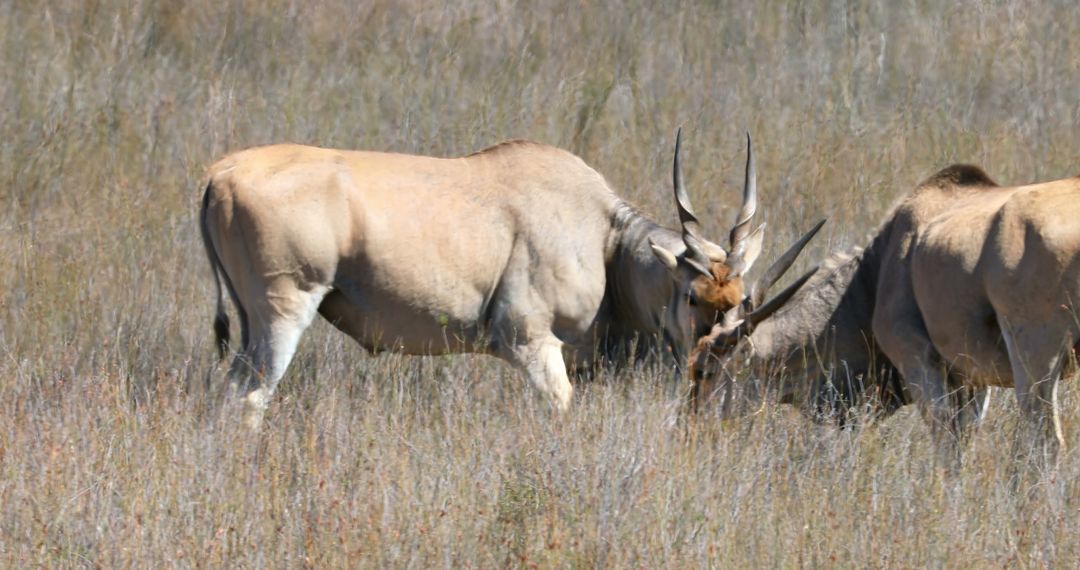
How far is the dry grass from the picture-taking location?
5.23 m

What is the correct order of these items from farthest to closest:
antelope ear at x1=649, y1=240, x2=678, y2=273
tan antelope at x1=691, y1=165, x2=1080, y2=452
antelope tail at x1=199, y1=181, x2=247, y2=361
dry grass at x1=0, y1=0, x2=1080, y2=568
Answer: antelope ear at x1=649, y1=240, x2=678, y2=273 → antelope tail at x1=199, y1=181, x2=247, y2=361 → tan antelope at x1=691, y1=165, x2=1080, y2=452 → dry grass at x1=0, y1=0, x2=1080, y2=568

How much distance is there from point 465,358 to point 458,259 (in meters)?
0.76

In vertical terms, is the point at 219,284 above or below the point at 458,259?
below

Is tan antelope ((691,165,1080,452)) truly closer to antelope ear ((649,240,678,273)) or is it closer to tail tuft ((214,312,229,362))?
antelope ear ((649,240,678,273))

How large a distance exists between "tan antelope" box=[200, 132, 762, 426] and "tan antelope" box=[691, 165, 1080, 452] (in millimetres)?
387

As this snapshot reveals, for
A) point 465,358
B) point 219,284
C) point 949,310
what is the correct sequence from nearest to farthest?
point 949,310
point 219,284
point 465,358

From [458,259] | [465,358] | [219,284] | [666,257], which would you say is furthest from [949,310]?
[219,284]

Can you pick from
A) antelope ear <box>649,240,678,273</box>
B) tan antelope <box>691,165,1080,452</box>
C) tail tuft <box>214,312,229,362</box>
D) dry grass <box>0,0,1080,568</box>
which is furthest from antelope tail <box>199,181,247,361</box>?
tan antelope <box>691,165,1080,452</box>

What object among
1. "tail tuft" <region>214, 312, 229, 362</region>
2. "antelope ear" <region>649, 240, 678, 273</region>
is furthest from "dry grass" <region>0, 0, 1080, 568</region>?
"antelope ear" <region>649, 240, 678, 273</region>

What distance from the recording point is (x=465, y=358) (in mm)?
8281

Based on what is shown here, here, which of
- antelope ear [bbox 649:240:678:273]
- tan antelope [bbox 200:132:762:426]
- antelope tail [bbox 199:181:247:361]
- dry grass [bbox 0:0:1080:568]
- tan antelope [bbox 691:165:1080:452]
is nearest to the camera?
dry grass [bbox 0:0:1080:568]

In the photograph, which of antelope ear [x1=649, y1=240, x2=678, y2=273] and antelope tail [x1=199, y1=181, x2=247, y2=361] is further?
antelope ear [x1=649, y1=240, x2=678, y2=273]

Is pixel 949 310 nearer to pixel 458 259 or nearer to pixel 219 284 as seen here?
pixel 458 259

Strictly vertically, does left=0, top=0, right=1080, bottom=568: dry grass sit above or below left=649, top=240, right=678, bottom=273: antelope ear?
below
